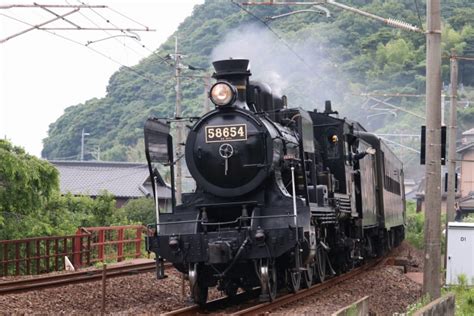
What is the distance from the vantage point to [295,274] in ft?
46.0

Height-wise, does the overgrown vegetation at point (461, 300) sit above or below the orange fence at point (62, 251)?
Result: below

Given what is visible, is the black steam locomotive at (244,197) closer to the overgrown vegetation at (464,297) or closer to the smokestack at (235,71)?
the smokestack at (235,71)

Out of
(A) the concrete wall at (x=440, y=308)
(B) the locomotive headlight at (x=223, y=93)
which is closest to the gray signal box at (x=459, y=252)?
(A) the concrete wall at (x=440, y=308)

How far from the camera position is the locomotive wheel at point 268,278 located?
1273 cm

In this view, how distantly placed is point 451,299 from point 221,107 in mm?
4788

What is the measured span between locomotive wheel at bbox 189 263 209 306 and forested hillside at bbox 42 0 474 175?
37.7 m

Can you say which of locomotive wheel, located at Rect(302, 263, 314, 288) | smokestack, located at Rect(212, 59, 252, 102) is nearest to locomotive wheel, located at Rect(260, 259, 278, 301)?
locomotive wheel, located at Rect(302, 263, 314, 288)

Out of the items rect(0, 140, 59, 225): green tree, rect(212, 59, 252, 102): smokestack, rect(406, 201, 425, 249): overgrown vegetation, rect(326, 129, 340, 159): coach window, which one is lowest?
rect(406, 201, 425, 249): overgrown vegetation

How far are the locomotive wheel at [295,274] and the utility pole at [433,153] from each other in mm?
2121

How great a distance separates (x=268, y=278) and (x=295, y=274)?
4.45 feet

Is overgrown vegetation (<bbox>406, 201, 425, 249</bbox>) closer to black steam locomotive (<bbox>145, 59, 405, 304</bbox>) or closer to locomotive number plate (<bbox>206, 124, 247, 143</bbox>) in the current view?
black steam locomotive (<bbox>145, 59, 405, 304</bbox>)

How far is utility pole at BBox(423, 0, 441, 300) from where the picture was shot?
13875mm

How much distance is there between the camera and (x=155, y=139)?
45.5 feet

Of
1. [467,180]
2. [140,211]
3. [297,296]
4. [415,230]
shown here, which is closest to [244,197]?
[297,296]
